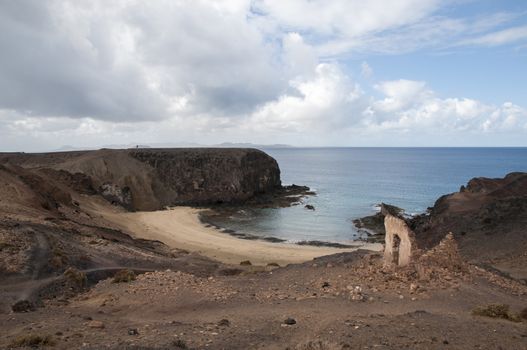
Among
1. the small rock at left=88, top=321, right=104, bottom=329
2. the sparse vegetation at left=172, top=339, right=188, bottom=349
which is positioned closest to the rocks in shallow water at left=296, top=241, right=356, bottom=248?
the small rock at left=88, top=321, right=104, bottom=329

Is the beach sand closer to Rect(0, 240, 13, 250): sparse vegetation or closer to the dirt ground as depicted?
Rect(0, 240, 13, 250): sparse vegetation

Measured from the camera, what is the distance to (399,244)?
19.3 metres

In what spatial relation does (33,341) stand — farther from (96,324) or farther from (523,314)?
(523,314)

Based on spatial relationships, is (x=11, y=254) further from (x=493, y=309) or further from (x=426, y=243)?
(x=426, y=243)

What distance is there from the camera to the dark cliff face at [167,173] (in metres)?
69.9

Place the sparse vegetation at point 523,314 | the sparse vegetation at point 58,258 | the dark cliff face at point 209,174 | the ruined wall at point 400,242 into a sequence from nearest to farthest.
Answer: the sparse vegetation at point 523,314
the ruined wall at point 400,242
the sparse vegetation at point 58,258
the dark cliff face at point 209,174

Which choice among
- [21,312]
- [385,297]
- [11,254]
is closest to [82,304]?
[21,312]

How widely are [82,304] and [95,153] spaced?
2577 inches

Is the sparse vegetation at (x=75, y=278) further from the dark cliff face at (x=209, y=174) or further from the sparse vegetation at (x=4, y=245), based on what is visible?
the dark cliff face at (x=209, y=174)

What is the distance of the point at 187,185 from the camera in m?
77.3

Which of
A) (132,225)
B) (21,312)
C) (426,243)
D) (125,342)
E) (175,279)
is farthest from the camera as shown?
(132,225)

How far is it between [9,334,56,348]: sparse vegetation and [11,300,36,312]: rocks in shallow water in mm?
5058

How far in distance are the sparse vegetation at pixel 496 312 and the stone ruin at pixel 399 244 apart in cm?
400

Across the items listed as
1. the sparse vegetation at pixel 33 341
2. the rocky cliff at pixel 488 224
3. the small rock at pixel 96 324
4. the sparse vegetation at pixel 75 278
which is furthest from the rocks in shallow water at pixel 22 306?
the rocky cliff at pixel 488 224
